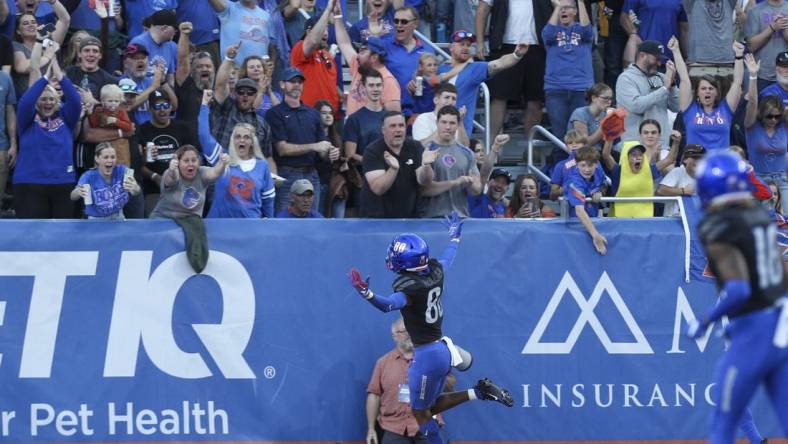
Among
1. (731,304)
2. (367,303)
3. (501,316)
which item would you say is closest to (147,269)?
(367,303)

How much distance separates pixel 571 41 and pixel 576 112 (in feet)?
4.07

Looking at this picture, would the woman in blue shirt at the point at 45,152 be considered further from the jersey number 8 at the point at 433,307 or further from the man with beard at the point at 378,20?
the man with beard at the point at 378,20

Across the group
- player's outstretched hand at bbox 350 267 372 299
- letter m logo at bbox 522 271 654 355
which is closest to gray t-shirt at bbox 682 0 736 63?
letter m logo at bbox 522 271 654 355

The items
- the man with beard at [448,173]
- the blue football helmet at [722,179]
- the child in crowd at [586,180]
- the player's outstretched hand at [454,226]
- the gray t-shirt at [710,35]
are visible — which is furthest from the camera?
the gray t-shirt at [710,35]

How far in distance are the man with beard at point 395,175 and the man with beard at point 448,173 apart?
0.14 meters

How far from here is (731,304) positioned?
30.1ft

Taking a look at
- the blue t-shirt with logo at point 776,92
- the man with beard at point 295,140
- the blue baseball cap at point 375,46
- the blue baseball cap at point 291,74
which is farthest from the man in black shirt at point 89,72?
the blue t-shirt with logo at point 776,92

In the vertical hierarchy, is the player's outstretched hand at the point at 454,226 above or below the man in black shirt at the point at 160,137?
below

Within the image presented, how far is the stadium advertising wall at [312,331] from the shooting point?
13305 mm

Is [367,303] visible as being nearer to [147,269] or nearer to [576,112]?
[147,269]

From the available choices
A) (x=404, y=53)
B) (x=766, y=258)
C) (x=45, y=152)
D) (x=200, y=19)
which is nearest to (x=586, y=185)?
(x=404, y=53)

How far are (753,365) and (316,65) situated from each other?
810cm

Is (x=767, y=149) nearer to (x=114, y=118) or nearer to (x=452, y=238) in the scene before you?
(x=452, y=238)

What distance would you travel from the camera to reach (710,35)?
1809 centimetres
